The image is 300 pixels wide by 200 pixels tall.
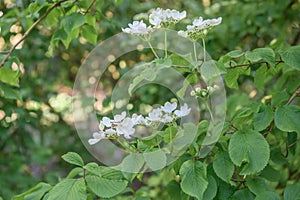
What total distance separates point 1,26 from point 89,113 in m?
0.49

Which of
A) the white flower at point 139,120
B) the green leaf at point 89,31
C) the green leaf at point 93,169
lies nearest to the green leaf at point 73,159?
the green leaf at point 93,169

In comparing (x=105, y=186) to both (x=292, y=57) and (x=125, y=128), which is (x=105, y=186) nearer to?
(x=125, y=128)

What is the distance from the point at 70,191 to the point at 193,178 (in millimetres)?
197

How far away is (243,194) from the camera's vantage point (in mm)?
854

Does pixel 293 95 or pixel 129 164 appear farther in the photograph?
pixel 293 95

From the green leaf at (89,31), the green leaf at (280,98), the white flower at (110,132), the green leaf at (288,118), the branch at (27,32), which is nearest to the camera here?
the white flower at (110,132)

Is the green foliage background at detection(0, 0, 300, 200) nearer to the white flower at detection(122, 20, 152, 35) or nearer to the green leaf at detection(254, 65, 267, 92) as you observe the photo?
the green leaf at detection(254, 65, 267, 92)

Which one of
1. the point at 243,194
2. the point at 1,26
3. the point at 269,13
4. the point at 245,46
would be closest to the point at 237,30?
the point at 269,13

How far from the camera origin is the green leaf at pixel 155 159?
775 millimetres

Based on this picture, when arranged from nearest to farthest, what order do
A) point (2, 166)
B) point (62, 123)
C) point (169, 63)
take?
point (169, 63) < point (2, 166) < point (62, 123)

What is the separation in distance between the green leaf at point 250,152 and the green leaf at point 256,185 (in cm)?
7

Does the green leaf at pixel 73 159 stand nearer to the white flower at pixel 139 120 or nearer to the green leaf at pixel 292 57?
the white flower at pixel 139 120

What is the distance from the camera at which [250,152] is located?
2.59 feet

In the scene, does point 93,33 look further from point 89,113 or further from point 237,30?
point 237,30
